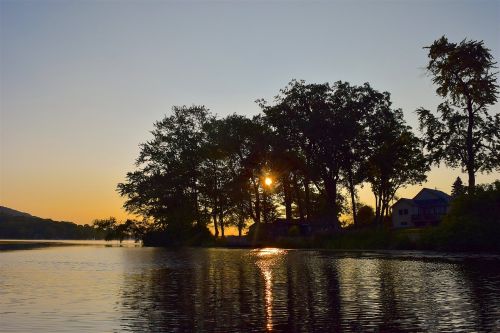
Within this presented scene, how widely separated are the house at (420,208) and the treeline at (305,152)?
53.1ft

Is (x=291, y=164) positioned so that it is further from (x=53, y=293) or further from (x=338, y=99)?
(x=53, y=293)

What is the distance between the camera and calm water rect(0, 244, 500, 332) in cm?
1797

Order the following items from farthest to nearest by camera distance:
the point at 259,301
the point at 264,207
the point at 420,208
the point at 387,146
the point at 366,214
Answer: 1. the point at 366,214
2. the point at 420,208
3. the point at 264,207
4. the point at 387,146
5. the point at 259,301

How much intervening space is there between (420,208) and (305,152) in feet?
165

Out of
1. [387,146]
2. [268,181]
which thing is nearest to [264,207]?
[268,181]

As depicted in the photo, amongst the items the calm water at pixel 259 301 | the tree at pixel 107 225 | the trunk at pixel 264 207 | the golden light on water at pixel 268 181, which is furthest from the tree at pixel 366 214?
the calm water at pixel 259 301

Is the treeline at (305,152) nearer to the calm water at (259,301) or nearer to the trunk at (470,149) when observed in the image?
the trunk at (470,149)

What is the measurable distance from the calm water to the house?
303 feet

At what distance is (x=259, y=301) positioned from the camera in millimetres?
23719

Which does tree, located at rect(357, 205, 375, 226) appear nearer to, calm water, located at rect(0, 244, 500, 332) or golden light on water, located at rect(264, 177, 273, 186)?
golden light on water, located at rect(264, 177, 273, 186)

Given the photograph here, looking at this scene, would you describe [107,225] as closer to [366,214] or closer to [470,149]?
A: [366,214]

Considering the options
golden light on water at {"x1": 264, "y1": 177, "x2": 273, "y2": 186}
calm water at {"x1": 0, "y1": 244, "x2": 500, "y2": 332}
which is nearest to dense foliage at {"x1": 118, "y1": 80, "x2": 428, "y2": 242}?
golden light on water at {"x1": 264, "y1": 177, "x2": 273, "y2": 186}

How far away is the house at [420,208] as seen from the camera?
12788cm

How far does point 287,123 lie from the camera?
96.2 meters
